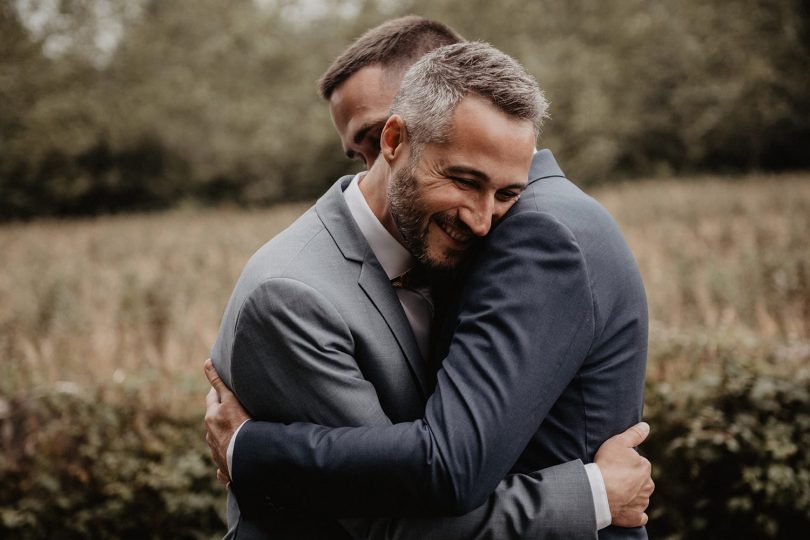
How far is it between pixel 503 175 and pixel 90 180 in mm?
31063

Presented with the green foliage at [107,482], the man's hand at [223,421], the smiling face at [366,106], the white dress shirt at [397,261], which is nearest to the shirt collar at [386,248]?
the white dress shirt at [397,261]

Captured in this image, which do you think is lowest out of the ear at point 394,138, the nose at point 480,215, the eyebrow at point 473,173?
the nose at point 480,215

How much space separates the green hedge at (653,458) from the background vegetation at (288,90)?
23823 mm

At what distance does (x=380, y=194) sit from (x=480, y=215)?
443mm

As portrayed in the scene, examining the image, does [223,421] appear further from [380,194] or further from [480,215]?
[480,215]

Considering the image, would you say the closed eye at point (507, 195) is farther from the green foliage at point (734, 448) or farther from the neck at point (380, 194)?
the green foliage at point (734, 448)

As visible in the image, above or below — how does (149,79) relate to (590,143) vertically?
above

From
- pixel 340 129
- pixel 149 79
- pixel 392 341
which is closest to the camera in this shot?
pixel 392 341

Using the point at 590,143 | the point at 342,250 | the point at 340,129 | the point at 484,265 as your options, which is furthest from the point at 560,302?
the point at 590,143

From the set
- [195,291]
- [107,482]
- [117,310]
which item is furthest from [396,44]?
[195,291]

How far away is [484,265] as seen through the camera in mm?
1955

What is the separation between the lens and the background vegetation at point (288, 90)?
28281 mm

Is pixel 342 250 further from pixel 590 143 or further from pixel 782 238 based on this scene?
pixel 590 143

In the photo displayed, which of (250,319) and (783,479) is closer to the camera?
(250,319)
